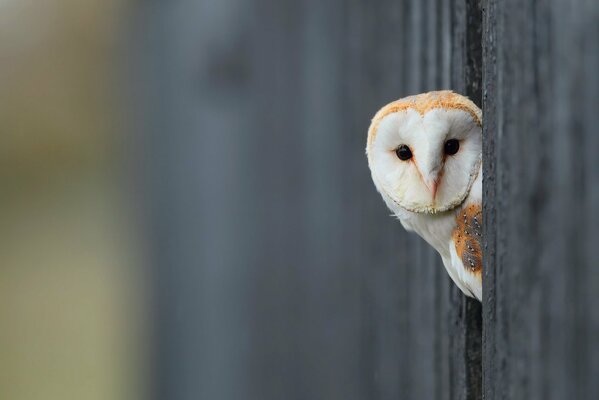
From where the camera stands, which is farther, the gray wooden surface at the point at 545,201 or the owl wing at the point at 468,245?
the owl wing at the point at 468,245

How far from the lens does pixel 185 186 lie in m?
1.56

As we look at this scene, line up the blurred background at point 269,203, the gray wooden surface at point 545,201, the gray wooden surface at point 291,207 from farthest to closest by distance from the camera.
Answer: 1. the blurred background at point 269,203
2. the gray wooden surface at point 291,207
3. the gray wooden surface at point 545,201

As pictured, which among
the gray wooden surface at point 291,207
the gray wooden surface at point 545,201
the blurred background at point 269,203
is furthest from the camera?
the blurred background at point 269,203

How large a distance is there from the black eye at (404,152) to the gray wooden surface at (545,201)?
0.81ft

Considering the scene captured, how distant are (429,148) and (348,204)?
444mm

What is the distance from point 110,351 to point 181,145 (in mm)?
2911

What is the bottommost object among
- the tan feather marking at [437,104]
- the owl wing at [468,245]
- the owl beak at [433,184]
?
the owl wing at [468,245]

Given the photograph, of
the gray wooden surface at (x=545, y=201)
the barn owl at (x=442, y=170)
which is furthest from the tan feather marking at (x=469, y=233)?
the gray wooden surface at (x=545, y=201)

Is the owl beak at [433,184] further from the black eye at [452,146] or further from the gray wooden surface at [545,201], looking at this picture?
the gray wooden surface at [545,201]

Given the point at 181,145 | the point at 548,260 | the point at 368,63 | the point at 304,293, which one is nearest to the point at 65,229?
the point at 181,145

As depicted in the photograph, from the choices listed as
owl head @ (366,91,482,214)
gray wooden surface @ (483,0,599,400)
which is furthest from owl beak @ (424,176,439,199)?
gray wooden surface @ (483,0,599,400)

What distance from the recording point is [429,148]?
67 centimetres

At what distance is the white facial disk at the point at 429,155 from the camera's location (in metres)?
Answer: 0.65

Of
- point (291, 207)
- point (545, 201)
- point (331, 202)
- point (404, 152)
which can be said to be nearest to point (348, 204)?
point (331, 202)
